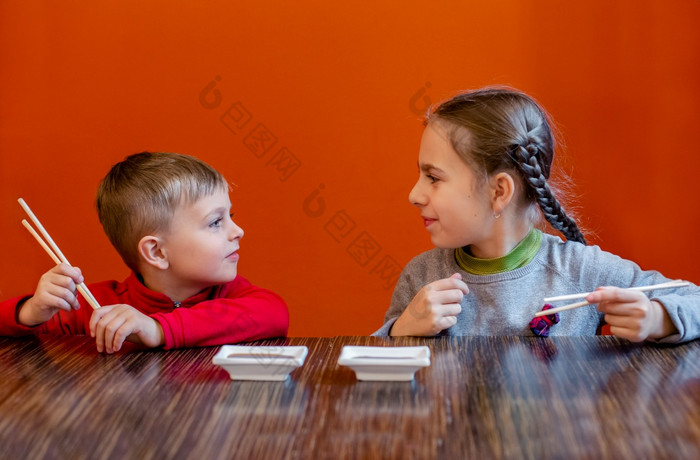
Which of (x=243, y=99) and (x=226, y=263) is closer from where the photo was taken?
(x=226, y=263)

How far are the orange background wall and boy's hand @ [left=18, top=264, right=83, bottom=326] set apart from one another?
1.16 m

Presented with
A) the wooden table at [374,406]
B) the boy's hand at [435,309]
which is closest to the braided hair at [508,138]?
the boy's hand at [435,309]

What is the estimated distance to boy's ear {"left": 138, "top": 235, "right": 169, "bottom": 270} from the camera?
1.50 metres

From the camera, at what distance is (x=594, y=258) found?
1.53 meters

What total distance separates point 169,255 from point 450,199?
580 mm

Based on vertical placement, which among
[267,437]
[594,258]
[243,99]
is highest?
[243,99]

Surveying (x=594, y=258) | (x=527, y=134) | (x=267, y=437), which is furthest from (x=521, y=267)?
(x=267, y=437)

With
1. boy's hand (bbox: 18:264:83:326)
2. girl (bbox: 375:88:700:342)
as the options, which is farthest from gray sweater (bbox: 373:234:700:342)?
→ boy's hand (bbox: 18:264:83:326)

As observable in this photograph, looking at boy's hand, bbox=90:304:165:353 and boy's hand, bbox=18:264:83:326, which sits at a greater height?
boy's hand, bbox=18:264:83:326

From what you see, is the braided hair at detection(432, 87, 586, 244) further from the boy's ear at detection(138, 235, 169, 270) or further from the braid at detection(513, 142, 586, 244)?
the boy's ear at detection(138, 235, 169, 270)

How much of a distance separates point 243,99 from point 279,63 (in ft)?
0.54

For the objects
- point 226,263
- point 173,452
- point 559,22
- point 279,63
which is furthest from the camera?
point 279,63

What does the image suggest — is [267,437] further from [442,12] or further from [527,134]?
[442,12]

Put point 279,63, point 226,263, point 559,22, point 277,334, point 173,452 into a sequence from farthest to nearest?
point 279,63, point 559,22, point 226,263, point 277,334, point 173,452
